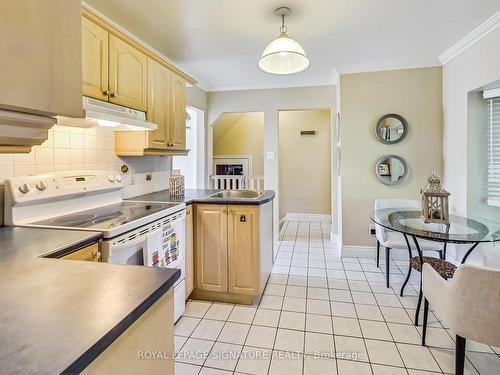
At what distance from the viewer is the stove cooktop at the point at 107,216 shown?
1.60 m

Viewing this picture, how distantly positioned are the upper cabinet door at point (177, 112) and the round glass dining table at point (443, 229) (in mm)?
2038

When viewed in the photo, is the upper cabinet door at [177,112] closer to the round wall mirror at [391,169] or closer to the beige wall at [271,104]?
the beige wall at [271,104]

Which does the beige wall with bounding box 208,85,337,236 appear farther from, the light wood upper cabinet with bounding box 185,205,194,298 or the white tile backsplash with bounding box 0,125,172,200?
the light wood upper cabinet with bounding box 185,205,194,298

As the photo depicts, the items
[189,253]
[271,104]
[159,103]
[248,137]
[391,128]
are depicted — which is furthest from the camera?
[248,137]

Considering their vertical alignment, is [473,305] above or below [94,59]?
below

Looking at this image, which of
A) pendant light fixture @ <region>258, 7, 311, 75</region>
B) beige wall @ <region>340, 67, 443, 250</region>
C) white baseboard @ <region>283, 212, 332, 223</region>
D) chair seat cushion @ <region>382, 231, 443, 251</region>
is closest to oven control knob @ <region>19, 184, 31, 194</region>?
pendant light fixture @ <region>258, 7, 311, 75</region>

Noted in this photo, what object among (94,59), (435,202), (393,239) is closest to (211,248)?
(94,59)

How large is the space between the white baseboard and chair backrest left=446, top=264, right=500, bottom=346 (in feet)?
14.5

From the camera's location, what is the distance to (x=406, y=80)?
3.46m

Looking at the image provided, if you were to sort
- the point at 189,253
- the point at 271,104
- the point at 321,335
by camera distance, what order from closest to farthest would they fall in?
the point at 321,335 < the point at 189,253 < the point at 271,104

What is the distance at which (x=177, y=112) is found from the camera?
9.70 ft

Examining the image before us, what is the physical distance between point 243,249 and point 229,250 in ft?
0.41

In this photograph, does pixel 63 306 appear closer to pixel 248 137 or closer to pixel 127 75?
pixel 127 75

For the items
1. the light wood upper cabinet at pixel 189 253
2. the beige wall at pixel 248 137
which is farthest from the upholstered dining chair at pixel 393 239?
the beige wall at pixel 248 137
